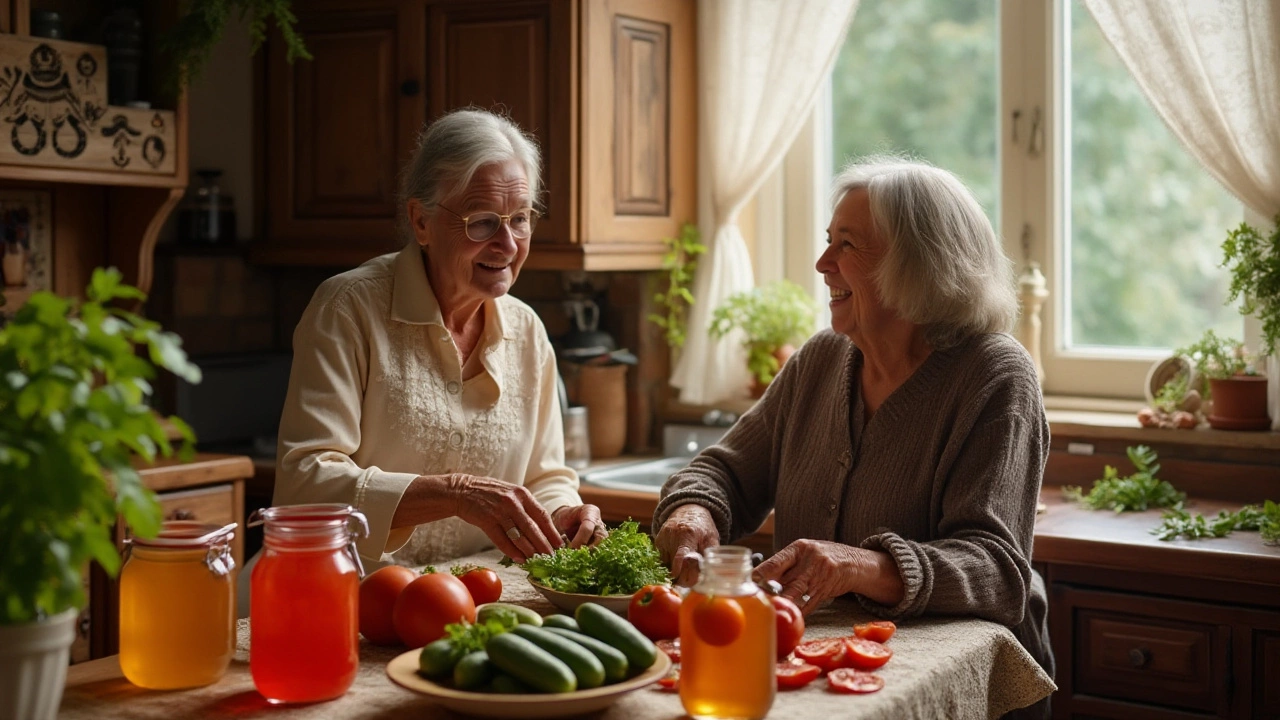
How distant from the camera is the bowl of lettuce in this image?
1.82 metres

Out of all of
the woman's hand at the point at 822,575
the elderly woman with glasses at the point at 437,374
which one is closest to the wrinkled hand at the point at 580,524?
the elderly woman with glasses at the point at 437,374

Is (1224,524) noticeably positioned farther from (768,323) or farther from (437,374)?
(437,374)

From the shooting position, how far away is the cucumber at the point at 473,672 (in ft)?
4.56

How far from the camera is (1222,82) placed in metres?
2.96

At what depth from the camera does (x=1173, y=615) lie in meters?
2.59

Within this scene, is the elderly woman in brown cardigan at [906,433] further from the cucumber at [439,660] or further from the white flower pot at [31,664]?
the white flower pot at [31,664]

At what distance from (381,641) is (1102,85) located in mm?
2432

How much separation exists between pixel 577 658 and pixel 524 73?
2.35m

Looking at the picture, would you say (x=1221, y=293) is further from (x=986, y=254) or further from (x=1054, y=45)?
(x=986, y=254)

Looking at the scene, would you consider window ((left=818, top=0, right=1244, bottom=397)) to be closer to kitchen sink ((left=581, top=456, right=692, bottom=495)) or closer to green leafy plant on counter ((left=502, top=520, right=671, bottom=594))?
kitchen sink ((left=581, top=456, right=692, bottom=495))

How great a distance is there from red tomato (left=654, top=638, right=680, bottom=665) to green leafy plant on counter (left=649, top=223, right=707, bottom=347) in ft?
6.98

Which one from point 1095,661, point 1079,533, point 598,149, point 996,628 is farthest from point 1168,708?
point 598,149

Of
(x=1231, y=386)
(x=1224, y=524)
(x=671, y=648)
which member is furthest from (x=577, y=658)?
(x=1231, y=386)

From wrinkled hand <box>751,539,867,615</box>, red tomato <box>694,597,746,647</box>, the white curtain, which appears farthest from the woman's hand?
the white curtain
